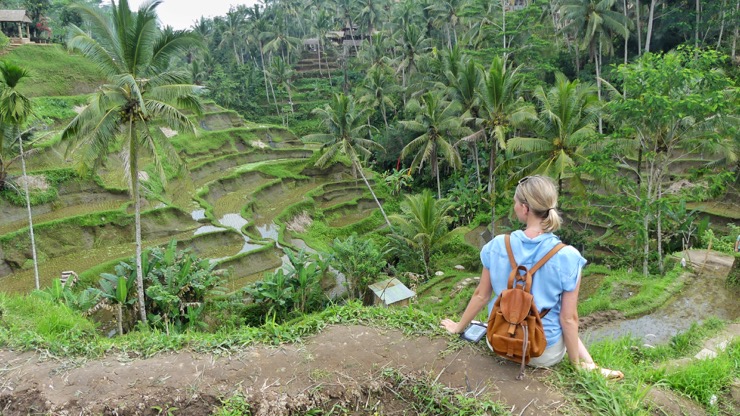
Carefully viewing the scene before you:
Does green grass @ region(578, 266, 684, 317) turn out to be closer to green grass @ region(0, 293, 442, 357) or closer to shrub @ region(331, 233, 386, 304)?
shrub @ region(331, 233, 386, 304)

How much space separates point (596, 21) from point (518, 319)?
83.5 feet

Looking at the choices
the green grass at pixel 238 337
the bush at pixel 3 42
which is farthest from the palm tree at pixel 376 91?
the green grass at pixel 238 337

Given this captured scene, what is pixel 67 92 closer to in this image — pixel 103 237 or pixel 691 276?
pixel 103 237

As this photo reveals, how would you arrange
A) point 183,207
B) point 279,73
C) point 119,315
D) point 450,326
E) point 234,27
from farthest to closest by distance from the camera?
point 234,27 < point 279,73 < point 183,207 < point 119,315 < point 450,326

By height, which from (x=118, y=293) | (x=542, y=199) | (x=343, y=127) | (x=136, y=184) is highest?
(x=343, y=127)

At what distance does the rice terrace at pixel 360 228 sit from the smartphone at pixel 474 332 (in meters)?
0.15

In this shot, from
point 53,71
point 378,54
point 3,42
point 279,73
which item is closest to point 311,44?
point 279,73

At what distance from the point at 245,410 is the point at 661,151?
44.7 ft

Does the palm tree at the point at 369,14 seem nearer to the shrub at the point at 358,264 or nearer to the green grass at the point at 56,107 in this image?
the green grass at the point at 56,107

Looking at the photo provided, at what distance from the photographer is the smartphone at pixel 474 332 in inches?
137

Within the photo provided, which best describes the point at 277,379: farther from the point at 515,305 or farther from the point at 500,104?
the point at 500,104

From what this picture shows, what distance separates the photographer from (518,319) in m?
2.83

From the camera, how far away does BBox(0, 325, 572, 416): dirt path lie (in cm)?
328

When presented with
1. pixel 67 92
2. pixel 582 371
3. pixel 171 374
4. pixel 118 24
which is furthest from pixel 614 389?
pixel 67 92
